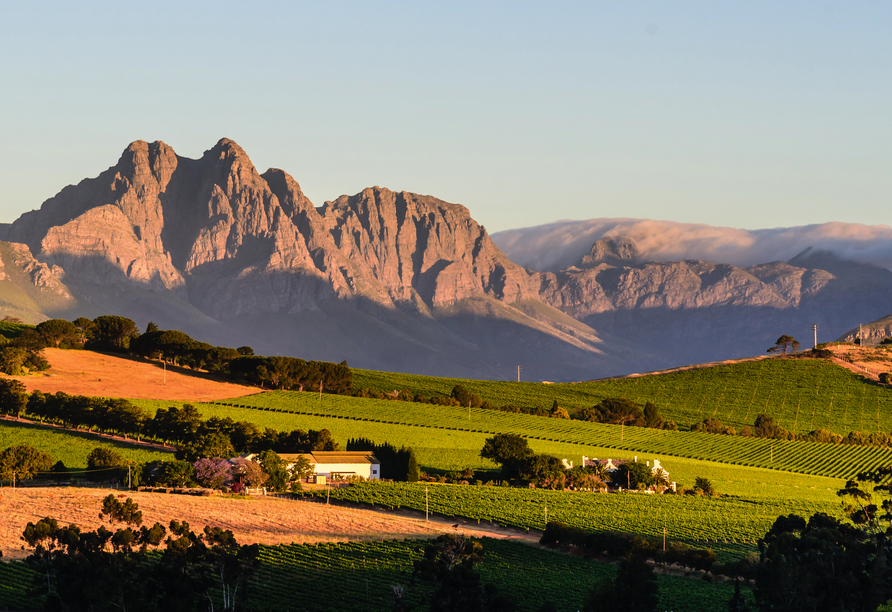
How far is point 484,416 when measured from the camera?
147 m

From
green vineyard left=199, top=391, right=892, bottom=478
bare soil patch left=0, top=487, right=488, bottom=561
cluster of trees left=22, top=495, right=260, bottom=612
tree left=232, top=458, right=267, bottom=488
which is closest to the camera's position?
cluster of trees left=22, top=495, right=260, bottom=612

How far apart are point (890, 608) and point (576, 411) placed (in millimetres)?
105054

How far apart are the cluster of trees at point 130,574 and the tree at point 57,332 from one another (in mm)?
113522

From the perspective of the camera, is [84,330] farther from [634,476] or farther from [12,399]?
[634,476]

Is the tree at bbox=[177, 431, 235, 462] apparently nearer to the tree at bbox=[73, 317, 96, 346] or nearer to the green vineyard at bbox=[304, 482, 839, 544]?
the green vineyard at bbox=[304, 482, 839, 544]

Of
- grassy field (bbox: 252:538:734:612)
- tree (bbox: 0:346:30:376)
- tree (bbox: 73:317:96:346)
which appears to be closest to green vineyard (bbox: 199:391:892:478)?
tree (bbox: 0:346:30:376)

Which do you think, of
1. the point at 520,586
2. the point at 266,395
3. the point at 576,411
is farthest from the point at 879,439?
the point at 520,586

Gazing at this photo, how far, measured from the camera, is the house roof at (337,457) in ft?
349

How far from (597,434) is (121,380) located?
71.2m

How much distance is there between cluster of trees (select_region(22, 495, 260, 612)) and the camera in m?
49.3

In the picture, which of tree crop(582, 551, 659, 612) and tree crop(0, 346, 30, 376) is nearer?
tree crop(582, 551, 659, 612)

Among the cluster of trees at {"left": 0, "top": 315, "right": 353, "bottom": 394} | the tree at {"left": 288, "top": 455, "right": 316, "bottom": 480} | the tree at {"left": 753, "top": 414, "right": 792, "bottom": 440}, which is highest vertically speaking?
the cluster of trees at {"left": 0, "top": 315, "right": 353, "bottom": 394}

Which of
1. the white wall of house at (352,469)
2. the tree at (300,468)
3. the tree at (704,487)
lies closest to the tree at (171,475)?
the tree at (300,468)

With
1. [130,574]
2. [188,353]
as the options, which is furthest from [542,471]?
[188,353]
